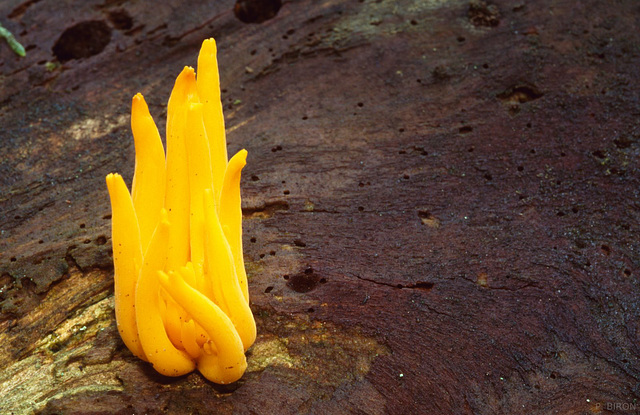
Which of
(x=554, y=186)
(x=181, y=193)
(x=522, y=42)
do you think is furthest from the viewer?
(x=522, y=42)

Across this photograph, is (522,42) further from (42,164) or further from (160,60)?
(42,164)

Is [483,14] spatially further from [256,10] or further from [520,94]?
[256,10]

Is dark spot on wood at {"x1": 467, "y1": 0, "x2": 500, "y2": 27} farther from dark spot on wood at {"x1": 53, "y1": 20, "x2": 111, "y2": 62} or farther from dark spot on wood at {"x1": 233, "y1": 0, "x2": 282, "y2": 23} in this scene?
dark spot on wood at {"x1": 53, "y1": 20, "x2": 111, "y2": 62}

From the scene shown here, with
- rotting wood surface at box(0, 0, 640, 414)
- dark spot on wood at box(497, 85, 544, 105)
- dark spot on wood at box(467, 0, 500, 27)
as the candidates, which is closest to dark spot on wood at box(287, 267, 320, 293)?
rotting wood surface at box(0, 0, 640, 414)

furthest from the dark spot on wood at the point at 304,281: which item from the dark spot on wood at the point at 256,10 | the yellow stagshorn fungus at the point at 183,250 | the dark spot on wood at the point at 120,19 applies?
the dark spot on wood at the point at 120,19

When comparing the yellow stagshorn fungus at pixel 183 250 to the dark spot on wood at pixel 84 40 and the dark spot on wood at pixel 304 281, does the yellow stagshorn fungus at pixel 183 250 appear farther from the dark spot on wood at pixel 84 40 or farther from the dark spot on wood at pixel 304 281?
the dark spot on wood at pixel 84 40

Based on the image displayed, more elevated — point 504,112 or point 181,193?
point 181,193

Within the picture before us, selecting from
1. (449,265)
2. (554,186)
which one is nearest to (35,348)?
(449,265)
